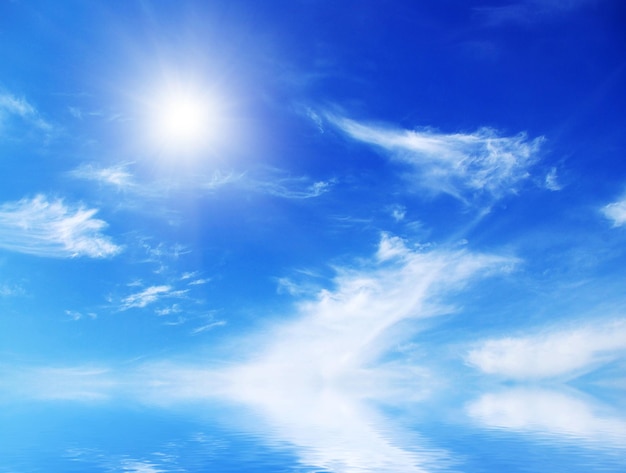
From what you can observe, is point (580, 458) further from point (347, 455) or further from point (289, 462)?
point (289, 462)

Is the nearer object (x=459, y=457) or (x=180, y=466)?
(x=180, y=466)

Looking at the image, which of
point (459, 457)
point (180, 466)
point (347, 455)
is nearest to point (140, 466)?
point (180, 466)

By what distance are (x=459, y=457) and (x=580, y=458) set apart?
14.7 m

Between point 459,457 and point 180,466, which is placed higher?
point 459,457

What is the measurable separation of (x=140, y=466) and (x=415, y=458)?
1261 inches

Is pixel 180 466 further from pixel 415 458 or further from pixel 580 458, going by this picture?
pixel 580 458

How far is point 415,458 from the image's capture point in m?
46.5

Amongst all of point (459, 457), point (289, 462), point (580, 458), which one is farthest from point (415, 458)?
point (580, 458)

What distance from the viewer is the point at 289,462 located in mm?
44312

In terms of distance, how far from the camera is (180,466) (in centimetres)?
4416

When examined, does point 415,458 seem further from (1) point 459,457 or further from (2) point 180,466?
(2) point 180,466

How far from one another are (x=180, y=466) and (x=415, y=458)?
2753cm

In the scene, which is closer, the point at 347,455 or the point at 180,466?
the point at 180,466

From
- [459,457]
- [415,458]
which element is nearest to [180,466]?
[415,458]
